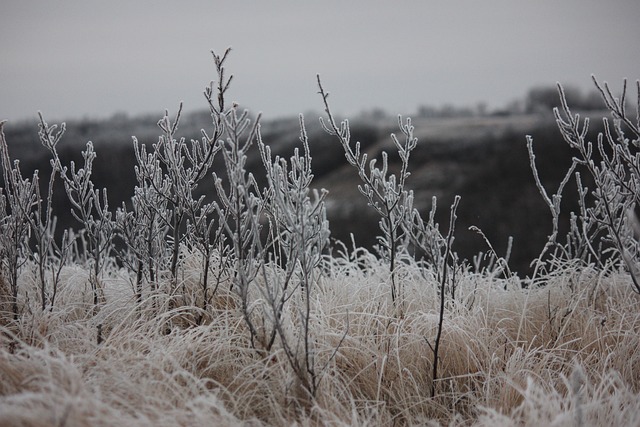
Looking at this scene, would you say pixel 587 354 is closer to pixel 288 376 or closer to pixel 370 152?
pixel 288 376

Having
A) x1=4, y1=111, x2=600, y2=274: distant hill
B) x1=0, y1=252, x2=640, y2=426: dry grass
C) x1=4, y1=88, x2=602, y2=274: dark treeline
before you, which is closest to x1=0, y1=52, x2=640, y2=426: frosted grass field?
x1=0, y1=252, x2=640, y2=426: dry grass

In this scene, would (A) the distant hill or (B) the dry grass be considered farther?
(A) the distant hill

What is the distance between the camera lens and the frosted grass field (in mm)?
2064

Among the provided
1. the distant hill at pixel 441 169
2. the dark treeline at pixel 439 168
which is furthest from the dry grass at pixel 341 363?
the distant hill at pixel 441 169

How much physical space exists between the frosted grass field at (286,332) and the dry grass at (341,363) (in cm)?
1

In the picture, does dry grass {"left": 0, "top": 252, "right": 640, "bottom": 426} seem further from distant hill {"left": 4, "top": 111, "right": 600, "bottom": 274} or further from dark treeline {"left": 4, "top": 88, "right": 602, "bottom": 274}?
distant hill {"left": 4, "top": 111, "right": 600, "bottom": 274}

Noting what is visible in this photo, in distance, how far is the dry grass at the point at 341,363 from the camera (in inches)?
77.8

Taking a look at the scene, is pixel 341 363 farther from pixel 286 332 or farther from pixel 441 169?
pixel 441 169

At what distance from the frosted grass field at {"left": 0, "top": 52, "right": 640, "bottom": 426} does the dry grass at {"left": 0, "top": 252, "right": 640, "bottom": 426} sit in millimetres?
12

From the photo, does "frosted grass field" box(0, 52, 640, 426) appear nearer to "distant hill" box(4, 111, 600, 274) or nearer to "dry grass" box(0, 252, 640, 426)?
"dry grass" box(0, 252, 640, 426)

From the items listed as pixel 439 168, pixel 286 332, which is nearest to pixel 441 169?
pixel 439 168

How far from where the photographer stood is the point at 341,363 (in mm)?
2623

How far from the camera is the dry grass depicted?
1.98m

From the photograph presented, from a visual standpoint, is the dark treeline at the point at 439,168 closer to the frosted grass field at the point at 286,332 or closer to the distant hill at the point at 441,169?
the distant hill at the point at 441,169
